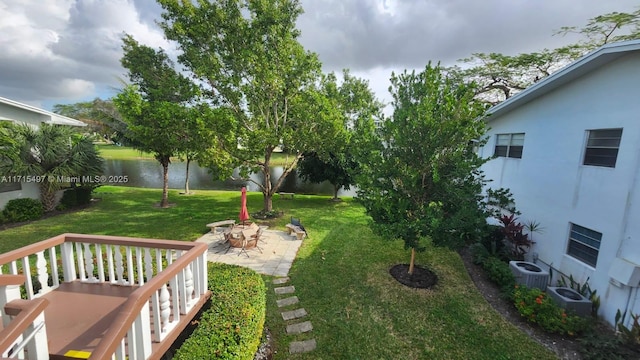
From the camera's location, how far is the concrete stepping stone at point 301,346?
4.53m

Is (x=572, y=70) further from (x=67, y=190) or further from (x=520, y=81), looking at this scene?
(x=67, y=190)

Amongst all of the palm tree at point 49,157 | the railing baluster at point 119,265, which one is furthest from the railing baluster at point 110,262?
the palm tree at point 49,157

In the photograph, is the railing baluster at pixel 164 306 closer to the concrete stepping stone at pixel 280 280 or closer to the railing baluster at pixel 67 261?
the railing baluster at pixel 67 261

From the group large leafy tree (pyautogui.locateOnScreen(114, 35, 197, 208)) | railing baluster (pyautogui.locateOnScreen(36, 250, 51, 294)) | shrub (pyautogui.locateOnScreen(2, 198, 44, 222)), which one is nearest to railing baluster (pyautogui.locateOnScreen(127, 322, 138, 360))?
railing baluster (pyautogui.locateOnScreen(36, 250, 51, 294))

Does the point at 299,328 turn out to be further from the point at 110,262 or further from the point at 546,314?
the point at 546,314

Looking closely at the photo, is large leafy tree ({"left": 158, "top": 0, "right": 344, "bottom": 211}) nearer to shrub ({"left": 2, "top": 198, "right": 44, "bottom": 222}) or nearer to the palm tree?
the palm tree

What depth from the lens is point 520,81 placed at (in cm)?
1964

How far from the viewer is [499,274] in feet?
22.8

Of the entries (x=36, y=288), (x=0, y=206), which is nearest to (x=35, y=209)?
(x=0, y=206)

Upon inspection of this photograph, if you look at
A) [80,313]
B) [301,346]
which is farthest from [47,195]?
[301,346]

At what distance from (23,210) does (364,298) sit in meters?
14.3

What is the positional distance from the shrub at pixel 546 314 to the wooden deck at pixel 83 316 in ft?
21.4

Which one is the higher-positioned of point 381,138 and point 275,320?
point 381,138

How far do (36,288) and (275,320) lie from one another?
14.0ft
